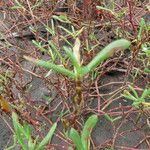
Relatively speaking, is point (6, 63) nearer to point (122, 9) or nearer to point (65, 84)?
point (65, 84)

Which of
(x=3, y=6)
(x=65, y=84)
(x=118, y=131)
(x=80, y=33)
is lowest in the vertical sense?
(x=118, y=131)

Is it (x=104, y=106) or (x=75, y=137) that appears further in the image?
(x=104, y=106)

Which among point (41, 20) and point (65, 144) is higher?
point (41, 20)

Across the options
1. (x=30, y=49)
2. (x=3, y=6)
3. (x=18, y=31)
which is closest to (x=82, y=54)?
(x=30, y=49)

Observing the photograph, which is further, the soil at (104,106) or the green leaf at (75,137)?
the soil at (104,106)

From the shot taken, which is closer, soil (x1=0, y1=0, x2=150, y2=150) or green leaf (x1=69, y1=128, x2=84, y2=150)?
green leaf (x1=69, y1=128, x2=84, y2=150)

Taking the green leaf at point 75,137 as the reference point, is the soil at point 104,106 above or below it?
below

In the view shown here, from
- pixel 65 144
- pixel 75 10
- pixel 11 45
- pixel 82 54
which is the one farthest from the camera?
pixel 75 10

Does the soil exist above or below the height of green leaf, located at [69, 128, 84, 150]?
below

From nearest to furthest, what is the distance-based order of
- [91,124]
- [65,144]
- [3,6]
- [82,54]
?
1. [91,124]
2. [65,144]
3. [82,54]
4. [3,6]

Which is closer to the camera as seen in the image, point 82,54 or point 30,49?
point 82,54

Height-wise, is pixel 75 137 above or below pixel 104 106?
above
